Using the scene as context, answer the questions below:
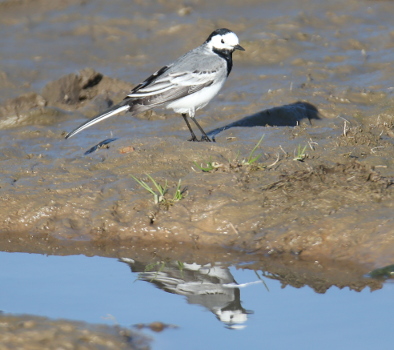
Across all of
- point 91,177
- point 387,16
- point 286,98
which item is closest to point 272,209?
point 91,177

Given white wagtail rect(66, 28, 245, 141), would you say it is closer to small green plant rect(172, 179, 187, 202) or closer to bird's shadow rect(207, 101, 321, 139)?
bird's shadow rect(207, 101, 321, 139)

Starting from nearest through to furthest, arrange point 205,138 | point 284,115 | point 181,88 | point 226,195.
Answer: point 226,195 < point 205,138 < point 181,88 < point 284,115

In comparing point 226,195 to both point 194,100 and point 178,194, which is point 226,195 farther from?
point 194,100

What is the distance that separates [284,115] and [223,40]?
136 centimetres

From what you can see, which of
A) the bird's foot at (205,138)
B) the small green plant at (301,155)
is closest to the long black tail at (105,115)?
the bird's foot at (205,138)

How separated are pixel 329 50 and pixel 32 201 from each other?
6289mm

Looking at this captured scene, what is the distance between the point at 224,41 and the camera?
9648 millimetres

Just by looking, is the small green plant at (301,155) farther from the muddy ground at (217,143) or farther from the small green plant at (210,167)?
the small green plant at (210,167)

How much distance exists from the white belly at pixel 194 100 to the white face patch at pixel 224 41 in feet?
2.44

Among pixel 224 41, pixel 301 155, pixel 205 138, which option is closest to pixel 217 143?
pixel 205 138

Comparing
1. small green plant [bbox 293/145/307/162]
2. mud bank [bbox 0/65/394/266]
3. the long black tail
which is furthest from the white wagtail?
small green plant [bbox 293/145/307/162]

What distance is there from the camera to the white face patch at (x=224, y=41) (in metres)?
9.62

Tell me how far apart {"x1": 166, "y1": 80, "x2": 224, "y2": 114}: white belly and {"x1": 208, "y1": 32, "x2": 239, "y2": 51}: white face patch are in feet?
2.44

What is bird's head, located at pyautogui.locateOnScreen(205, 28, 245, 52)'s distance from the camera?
9.62 meters
